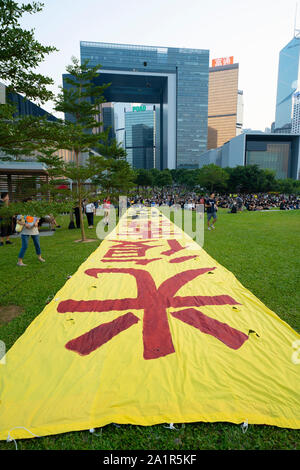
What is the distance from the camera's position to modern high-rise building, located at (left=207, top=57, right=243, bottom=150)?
15050 centimetres

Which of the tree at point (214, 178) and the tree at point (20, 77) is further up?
the tree at point (214, 178)

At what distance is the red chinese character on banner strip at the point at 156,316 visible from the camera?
3.17m

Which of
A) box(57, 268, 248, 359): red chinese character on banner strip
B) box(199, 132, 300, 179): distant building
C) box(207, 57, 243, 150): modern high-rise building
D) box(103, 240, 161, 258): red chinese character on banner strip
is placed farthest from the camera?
box(207, 57, 243, 150): modern high-rise building

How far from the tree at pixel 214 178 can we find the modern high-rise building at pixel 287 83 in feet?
501

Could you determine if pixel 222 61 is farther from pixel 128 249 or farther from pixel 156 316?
pixel 156 316

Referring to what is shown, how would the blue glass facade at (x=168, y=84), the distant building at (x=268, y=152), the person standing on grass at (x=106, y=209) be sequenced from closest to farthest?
the person standing on grass at (x=106, y=209)
the distant building at (x=268, y=152)
the blue glass facade at (x=168, y=84)

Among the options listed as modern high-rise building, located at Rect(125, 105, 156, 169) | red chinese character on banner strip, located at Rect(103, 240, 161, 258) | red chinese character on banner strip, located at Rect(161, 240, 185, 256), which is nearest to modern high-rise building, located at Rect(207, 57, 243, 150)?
modern high-rise building, located at Rect(125, 105, 156, 169)

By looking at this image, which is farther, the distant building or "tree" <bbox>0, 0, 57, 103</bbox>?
the distant building

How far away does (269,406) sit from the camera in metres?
2.27

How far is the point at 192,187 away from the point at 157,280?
268 feet

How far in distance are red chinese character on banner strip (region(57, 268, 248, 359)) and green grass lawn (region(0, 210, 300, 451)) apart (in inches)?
33.4

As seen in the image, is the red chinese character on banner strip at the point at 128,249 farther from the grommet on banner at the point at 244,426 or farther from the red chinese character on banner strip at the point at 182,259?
the grommet on banner at the point at 244,426

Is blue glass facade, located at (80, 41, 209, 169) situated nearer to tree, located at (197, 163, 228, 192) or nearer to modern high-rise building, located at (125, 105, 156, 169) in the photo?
modern high-rise building, located at (125, 105, 156, 169)

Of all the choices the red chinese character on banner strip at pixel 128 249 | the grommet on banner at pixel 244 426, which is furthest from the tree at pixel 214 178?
the grommet on banner at pixel 244 426
